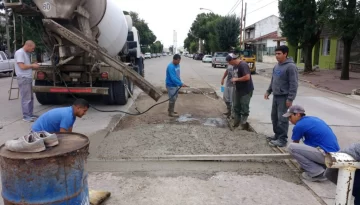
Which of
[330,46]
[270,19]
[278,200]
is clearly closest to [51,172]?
[278,200]

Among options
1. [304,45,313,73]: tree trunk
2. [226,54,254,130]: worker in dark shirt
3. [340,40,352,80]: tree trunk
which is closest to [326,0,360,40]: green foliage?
[340,40,352,80]: tree trunk

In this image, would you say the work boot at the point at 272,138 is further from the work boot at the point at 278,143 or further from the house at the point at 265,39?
the house at the point at 265,39

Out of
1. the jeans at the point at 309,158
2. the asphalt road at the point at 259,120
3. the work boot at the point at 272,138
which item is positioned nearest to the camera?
the jeans at the point at 309,158

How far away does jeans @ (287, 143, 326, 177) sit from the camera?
4238 millimetres

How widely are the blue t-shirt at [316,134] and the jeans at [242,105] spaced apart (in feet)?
8.29

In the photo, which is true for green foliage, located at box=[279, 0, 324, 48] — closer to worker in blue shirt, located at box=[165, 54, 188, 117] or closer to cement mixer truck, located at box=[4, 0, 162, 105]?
cement mixer truck, located at box=[4, 0, 162, 105]

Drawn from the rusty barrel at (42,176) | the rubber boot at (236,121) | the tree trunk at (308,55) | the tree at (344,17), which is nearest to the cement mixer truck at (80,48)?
the rubber boot at (236,121)

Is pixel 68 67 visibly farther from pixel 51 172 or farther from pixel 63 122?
pixel 51 172

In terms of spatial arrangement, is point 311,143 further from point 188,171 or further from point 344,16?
point 344,16

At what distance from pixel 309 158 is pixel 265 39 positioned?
46192mm

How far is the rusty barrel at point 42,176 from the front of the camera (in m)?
2.47

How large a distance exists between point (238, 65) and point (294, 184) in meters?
A: 3.13

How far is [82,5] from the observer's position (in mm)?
7414

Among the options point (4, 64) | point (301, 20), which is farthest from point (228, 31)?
point (4, 64)
